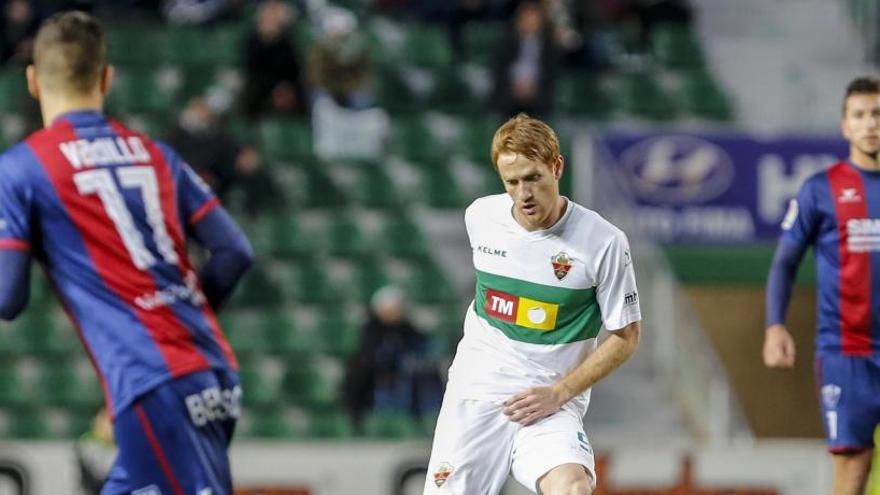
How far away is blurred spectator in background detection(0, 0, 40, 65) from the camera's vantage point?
48.4ft

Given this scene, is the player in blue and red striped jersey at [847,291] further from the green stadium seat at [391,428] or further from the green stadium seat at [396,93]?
the green stadium seat at [396,93]

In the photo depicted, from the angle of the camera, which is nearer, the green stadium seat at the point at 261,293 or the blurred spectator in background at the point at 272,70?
the green stadium seat at the point at 261,293

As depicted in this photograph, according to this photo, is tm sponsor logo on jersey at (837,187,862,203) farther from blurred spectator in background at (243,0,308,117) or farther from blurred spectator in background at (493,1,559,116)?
blurred spectator in background at (243,0,308,117)

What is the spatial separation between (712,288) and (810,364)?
0.98 metres

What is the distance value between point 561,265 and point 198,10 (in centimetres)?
1012

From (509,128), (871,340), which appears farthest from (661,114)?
(509,128)

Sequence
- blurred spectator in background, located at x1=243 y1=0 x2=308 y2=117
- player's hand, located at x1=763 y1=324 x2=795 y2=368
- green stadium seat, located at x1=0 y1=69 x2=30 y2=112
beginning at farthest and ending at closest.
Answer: green stadium seat, located at x1=0 y1=69 x2=30 y2=112
blurred spectator in background, located at x1=243 y1=0 x2=308 y2=117
player's hand, located at x1=763 y1=324 x2=795 y2=368


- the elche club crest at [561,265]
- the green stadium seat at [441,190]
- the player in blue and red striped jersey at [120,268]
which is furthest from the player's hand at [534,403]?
the green stadium seat at [441,190]

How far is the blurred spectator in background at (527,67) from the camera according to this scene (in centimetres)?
1450

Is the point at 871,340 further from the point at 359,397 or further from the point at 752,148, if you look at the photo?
the point at 752,148

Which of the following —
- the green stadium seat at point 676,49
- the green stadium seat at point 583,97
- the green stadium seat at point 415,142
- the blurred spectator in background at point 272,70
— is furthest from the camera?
the green stadium seat at point 676,49

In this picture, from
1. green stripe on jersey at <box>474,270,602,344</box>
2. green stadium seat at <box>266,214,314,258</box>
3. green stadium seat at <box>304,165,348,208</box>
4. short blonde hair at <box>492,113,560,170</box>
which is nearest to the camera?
short blonde hair at <box>492,113,560,170</box>

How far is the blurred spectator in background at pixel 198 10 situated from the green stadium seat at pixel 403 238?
9.77ft

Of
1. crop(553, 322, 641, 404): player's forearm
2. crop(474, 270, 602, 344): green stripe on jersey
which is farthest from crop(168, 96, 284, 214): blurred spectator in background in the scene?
crop(553, 322, 641, 404): player's forearm
